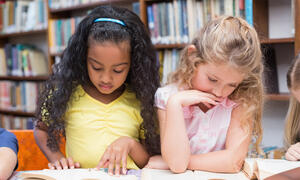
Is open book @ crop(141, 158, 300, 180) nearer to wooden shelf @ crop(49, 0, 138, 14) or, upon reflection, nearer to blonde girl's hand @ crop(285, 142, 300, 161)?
blonde girl's hand @ crop(285, 142, 300, 161)

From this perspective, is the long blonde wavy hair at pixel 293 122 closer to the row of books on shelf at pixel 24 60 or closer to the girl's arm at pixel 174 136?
the girl's arm at pixel 174 136

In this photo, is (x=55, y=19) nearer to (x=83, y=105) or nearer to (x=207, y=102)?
(x=83, y=105)

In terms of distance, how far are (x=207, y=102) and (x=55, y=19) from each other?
7.91ft

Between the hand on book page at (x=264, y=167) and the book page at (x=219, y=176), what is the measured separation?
17 mm

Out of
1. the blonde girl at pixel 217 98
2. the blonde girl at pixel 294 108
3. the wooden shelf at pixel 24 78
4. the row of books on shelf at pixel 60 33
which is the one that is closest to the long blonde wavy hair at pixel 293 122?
the blonde girl at pixel 294 108

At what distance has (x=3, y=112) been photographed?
3646mm

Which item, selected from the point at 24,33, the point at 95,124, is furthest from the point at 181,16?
the point at 24,33

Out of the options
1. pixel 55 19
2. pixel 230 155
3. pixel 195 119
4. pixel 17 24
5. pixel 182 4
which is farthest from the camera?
pixel 17 24

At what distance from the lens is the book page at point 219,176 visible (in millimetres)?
768

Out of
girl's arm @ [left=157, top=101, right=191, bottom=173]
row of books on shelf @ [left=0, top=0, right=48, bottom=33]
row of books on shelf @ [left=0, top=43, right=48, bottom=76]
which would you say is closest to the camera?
girl's arm @ [left=157, top=101, right=191, bottom=173]

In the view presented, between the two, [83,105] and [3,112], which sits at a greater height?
[83,105]

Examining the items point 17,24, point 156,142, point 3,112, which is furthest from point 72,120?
point 3,112

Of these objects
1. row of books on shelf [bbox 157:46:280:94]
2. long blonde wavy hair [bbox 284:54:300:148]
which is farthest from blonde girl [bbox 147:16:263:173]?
row of books on shelf [bbox 157:46:280:94]

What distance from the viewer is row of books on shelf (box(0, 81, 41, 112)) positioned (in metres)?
3.27
